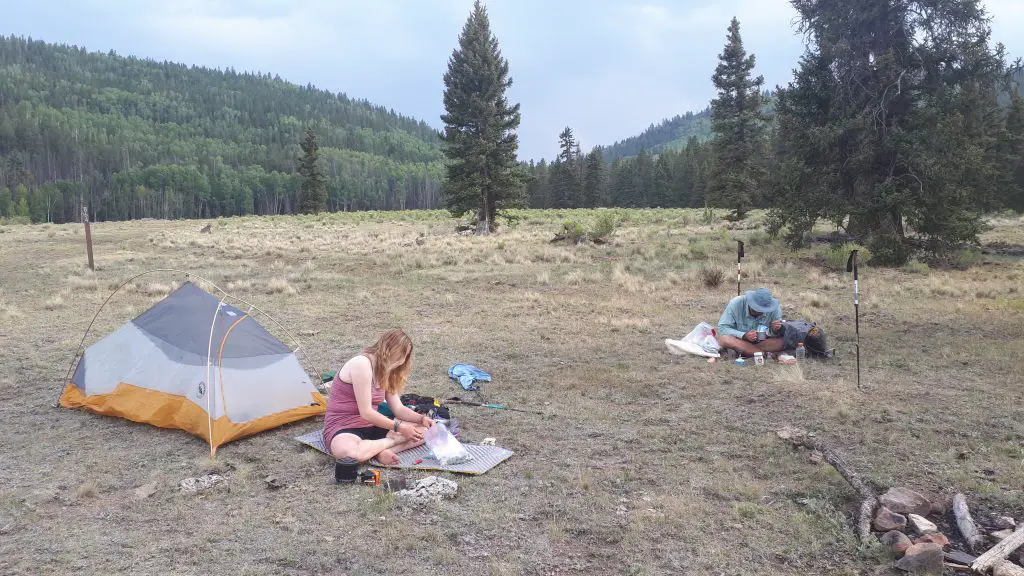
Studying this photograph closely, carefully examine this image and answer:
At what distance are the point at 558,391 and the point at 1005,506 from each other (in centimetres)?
425

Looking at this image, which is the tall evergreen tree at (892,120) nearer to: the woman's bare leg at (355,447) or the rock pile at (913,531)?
the rock pile at (913,531)

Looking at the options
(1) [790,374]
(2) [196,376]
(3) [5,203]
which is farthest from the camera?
(3) [5,203]

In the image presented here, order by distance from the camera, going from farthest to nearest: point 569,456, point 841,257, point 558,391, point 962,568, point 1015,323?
point 841,257, point 1015,323, point 558,391, point 569,456, point 962,568

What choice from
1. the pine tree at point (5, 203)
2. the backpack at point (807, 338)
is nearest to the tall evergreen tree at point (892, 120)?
the backpack at point (807, 338)

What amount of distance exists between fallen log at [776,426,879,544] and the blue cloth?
3.40 metres

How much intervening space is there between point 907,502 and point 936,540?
391mm

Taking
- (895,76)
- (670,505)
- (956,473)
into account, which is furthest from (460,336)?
(895,76)

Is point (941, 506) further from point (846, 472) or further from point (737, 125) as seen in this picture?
point (737, 125)

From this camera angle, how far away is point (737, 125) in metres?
34.5

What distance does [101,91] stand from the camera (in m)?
160

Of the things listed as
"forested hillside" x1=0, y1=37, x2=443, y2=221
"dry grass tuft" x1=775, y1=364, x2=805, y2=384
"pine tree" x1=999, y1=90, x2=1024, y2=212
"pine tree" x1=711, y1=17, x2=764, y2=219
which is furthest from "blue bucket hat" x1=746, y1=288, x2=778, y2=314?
"forested hillside" x1=0, y1=37, x2=443, y2=221

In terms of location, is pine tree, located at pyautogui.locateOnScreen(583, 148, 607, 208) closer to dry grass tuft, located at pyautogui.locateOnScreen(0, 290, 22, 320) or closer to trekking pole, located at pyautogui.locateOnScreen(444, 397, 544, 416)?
dry grass tuft, located at pyautogui.locateOnScreen(0, 290, 22, 320)

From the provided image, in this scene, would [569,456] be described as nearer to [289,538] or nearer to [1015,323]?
[289,538]

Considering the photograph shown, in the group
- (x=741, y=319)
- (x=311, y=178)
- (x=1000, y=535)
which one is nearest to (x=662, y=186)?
(x=311, y=178)
